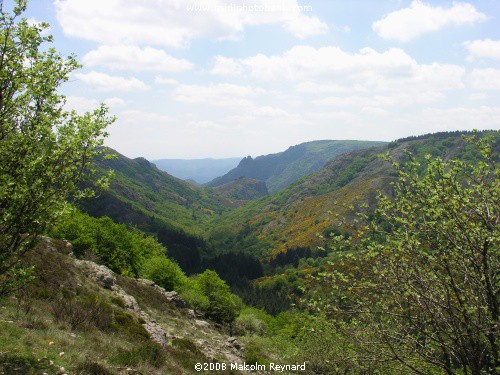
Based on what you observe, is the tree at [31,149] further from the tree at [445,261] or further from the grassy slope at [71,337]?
the tree at [445,261]

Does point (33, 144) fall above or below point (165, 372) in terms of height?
above

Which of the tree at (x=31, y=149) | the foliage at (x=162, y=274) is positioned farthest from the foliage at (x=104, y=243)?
the tree at (x=31, y=149)

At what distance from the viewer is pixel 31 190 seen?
28.8ft

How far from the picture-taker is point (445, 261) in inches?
366

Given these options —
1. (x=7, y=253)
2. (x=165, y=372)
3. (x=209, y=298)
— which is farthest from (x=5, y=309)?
(x=209, y=298)

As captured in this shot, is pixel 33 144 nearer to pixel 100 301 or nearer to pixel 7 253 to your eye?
pixel 7 253

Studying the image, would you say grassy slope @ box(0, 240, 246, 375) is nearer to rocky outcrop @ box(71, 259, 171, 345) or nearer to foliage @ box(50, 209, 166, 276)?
rocky outcrop @ box(71, 259, 171, 345)

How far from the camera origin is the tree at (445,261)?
888 cm

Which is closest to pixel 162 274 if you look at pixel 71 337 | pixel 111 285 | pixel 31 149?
pixel 111 285

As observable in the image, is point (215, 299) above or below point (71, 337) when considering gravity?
below

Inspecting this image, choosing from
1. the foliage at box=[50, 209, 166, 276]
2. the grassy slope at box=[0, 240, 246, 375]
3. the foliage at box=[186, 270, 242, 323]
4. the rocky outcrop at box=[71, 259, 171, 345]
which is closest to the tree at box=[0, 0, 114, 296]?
the grassy slope at box=[0, 240, 246, 375]

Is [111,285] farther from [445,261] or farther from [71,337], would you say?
[445,261]

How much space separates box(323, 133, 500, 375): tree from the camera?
8875 millimetres

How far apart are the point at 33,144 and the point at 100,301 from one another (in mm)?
20407
